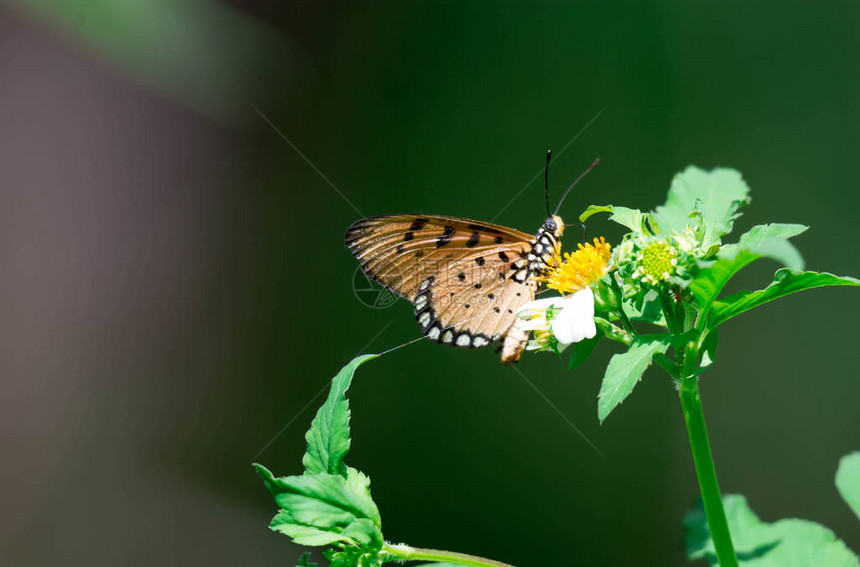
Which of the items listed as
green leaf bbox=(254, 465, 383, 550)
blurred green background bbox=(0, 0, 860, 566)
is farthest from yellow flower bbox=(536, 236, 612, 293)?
blurred green background bbox=(0, 0, 860, 566)

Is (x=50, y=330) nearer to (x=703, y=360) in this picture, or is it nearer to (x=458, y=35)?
(x=458, y=35)

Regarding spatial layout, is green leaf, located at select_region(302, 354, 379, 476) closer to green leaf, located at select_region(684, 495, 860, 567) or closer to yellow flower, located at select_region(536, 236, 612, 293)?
yellow flower, located at select_region(536, 236, 612, 293)

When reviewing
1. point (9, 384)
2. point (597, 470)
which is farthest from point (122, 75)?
point (597, 470)

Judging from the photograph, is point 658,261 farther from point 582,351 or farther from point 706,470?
point 706,470

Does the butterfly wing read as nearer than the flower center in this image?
No

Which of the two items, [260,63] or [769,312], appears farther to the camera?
[260,63]

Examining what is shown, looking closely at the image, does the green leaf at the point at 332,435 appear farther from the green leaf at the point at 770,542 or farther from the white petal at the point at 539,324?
the green leaf at the point at 770,542
